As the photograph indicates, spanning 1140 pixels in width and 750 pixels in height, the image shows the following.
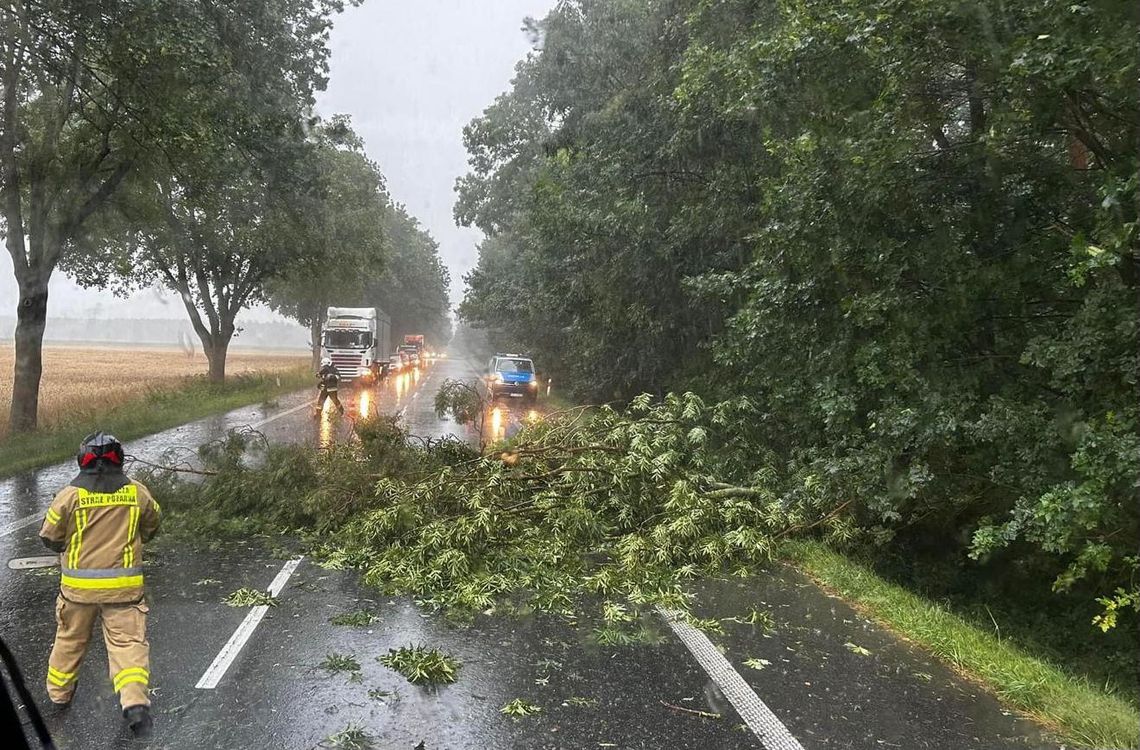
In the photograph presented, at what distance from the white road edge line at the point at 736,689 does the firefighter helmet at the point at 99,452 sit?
152 inches

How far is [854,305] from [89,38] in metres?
10.8

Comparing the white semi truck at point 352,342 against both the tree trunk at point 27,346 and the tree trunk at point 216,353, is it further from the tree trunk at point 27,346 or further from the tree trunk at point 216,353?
the tree trunk at point 27,346

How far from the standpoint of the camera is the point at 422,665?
16.0 feet

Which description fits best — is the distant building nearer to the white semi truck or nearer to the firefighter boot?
the white semi truck

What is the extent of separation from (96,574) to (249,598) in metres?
2.21

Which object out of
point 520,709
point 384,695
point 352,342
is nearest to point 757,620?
point 520,709

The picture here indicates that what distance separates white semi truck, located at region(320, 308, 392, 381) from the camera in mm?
32406

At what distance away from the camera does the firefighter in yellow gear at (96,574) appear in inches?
163

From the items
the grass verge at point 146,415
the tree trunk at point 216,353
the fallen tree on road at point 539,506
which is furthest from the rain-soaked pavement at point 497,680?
the tree trunk at point 216,353

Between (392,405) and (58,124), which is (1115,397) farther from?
(392,405)

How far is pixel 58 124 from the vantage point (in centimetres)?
1398

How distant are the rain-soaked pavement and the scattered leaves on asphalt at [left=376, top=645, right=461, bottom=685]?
9 centimetres

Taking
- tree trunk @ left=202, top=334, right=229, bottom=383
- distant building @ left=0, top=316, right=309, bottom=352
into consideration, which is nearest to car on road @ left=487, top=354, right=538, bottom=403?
tree trunk @ left=202, top=334, right=229, bottom=383

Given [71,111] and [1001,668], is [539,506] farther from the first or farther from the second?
[71,111]
